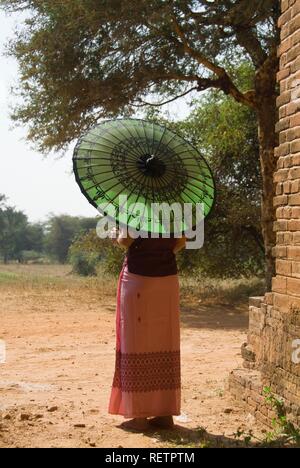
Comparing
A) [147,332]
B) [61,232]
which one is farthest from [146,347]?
[61,232]

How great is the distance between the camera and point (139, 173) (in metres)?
4.27

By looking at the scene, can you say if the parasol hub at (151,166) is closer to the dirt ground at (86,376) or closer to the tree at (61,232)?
the dirt ground at (86,376)

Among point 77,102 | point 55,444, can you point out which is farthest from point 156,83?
point 55,444

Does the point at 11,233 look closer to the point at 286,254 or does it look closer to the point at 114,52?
the point at 114,52

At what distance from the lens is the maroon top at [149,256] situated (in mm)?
4363

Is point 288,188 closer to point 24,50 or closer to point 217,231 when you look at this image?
point 24,50

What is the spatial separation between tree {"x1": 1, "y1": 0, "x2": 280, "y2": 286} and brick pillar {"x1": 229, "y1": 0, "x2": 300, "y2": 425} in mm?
5811

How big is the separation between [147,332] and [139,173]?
1.13m

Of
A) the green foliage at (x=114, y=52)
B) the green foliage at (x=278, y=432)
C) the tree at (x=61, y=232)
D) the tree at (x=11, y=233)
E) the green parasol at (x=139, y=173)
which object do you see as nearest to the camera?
the green foliage at (x=278, y=432)

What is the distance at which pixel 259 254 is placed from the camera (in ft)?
49.6

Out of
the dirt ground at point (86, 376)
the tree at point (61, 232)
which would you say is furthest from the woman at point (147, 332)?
the tree at point (61, 232)

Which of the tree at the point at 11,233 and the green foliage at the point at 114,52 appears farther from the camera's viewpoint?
the tree at the point at 11,233

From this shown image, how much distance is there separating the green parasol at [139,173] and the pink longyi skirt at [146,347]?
461mm

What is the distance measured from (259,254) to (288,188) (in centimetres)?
1077
